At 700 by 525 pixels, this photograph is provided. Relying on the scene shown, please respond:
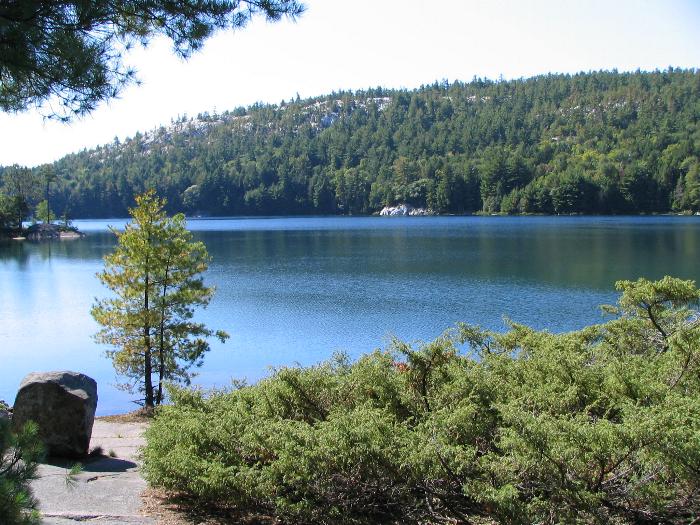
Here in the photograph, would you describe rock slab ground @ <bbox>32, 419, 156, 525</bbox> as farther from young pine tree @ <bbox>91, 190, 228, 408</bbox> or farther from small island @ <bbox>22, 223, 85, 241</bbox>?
small island @ <bbox>22, 223, 85, 241</bbox>

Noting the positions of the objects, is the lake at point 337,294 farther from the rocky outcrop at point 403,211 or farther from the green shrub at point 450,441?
the rocky outcrop at point 403,211

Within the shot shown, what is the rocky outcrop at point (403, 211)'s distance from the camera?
502 ft

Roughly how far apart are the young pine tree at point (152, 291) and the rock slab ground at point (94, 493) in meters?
8.59

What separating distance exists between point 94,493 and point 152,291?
37.2 ft

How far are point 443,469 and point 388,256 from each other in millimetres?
52192

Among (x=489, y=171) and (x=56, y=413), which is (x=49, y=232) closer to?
(x=489, y=171)

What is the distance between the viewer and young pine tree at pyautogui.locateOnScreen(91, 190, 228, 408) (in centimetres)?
1828

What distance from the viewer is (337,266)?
5138cm

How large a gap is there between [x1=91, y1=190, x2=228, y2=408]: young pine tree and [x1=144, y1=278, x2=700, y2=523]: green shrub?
10533 mm

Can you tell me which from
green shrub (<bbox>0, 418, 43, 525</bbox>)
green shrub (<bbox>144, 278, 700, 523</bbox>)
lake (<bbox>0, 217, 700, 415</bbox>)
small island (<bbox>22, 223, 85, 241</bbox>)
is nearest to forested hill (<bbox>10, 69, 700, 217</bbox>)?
lake (<bbox>0, 217, 700, 415</bbox>)

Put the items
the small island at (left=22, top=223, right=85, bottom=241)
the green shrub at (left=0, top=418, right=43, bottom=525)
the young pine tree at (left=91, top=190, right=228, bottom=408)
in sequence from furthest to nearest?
the small island at (left=22, top=223, right=85, bottom=241) → the young pine tree at (left=91, top=190, right=228, bottom=408) → the green shrub at (left=0, top=418, right=43, bottom=525)

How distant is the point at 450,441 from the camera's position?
6250 millimetres

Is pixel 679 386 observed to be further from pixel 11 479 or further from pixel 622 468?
pixel 11 479

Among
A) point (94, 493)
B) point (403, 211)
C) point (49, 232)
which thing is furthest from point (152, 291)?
point (403, 211)
